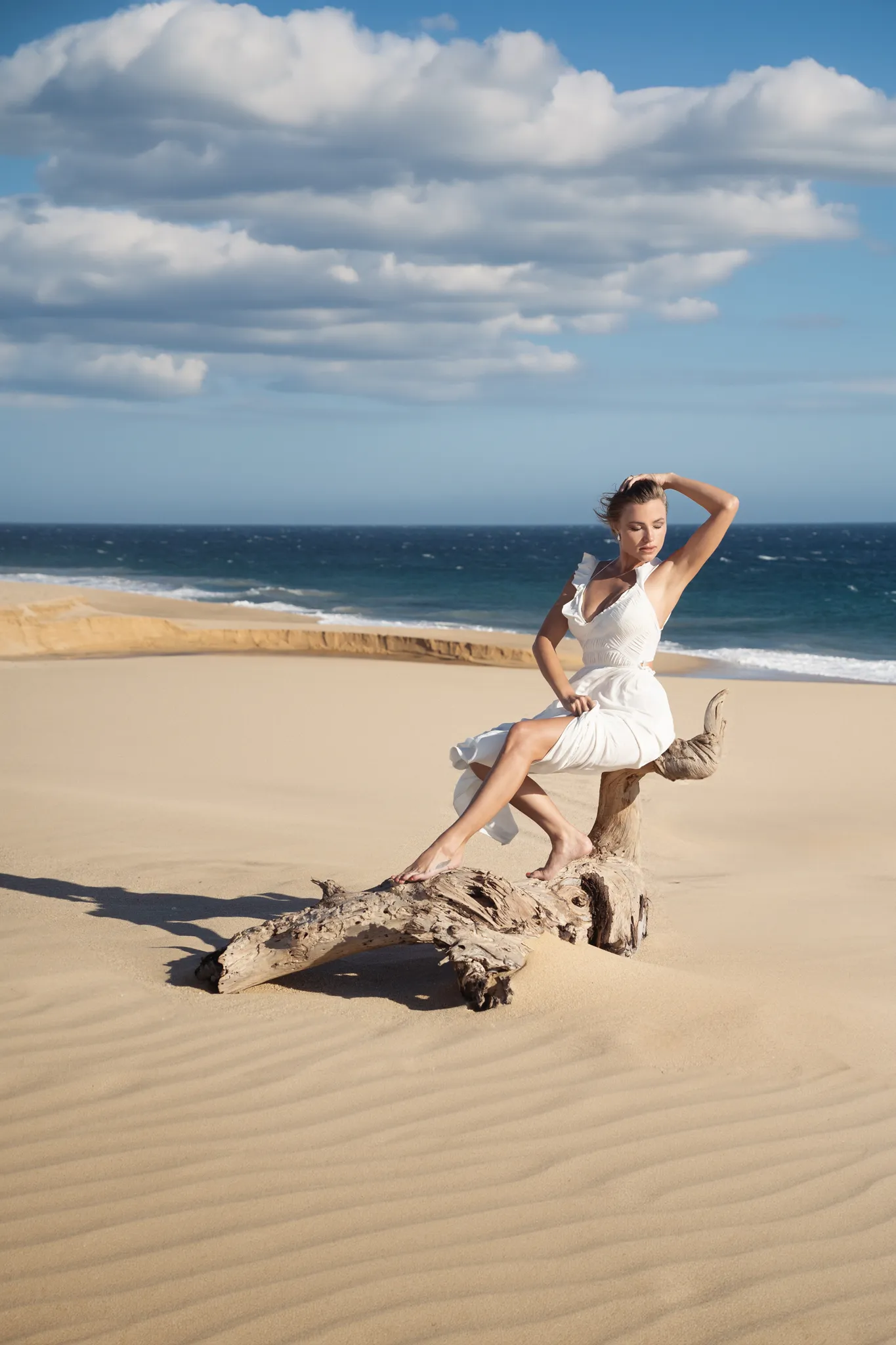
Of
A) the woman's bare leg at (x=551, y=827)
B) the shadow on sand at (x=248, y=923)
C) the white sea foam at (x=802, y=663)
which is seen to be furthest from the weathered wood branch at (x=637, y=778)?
the white sea foam at (x=802, y=663)

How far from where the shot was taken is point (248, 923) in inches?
205

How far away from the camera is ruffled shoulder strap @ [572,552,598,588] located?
4781 millimetres

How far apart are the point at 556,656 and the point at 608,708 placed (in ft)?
1.03

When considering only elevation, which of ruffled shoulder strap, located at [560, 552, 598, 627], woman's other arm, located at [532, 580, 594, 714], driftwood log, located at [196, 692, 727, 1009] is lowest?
driftwood log, located at [196, 692, 727, 1009]

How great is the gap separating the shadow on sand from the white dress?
66 centimetres

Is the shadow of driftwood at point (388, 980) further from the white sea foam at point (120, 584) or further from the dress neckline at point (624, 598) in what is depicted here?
the white sea foam at point (120, 584)

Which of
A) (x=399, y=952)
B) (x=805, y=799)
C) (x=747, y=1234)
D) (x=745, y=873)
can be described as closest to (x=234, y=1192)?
(x=747, y=1234)

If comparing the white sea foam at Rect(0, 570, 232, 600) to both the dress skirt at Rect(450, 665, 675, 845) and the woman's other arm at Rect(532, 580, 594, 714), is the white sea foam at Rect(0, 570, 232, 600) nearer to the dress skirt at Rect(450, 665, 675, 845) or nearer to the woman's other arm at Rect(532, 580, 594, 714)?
the woman's other arm at Rect(532, 580, 594, 714)

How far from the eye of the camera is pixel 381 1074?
3.57 meters

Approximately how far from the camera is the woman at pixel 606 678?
4391 mm

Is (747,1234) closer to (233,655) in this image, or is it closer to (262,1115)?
(262,1115)

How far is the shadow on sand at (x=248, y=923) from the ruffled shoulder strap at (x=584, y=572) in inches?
68.3

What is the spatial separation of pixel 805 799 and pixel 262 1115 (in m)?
6.96

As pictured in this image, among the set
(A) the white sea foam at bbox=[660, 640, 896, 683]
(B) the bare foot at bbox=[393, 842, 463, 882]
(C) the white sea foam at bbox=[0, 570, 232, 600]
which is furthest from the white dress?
(C) the white sea foam at bbox=[0, 570, 232, 600]
